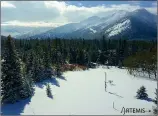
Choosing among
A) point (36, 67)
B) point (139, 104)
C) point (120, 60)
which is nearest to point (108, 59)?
point (120, 60)

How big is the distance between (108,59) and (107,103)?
7664 centimetres

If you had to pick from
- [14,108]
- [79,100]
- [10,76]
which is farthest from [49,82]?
[14,108]

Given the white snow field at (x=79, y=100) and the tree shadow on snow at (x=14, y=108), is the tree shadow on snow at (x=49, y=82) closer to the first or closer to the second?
the white snow field at (x=79, y=100)

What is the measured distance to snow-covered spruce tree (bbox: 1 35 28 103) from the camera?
119 feet

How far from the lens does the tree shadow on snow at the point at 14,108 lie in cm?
3338

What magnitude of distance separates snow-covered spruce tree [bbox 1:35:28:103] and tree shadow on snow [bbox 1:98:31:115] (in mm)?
766

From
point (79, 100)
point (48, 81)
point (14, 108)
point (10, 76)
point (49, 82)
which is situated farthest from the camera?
point (48, 81)

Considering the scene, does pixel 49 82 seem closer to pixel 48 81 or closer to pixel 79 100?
pixel 48 81

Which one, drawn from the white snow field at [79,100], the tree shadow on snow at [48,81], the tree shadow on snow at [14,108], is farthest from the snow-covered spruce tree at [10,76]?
the tree shadow on snow at [48,81]

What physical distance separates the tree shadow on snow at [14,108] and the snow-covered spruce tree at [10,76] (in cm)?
77

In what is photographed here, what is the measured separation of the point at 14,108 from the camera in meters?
34.8

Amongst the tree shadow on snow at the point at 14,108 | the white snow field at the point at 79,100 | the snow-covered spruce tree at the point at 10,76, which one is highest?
the snow-covered spruce tree at the point at 10,76

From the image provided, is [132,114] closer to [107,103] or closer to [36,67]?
[107,103]

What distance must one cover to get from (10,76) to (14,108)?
4534mm
